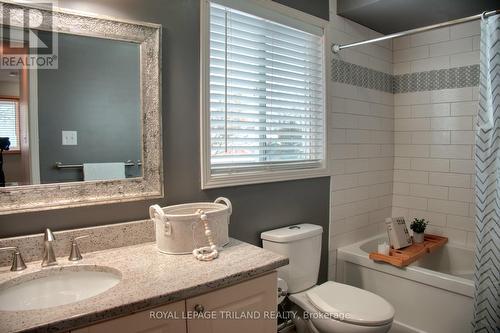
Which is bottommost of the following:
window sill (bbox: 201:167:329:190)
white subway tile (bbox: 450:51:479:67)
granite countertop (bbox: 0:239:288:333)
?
granite countertop (bbox: 0:239:288:333)

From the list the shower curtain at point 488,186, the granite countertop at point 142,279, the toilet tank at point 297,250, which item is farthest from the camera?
the toilet tank at point 297,250

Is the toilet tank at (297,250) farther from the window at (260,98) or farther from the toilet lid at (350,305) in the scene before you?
the window at (260,98)

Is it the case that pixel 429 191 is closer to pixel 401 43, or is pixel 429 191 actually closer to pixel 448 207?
pixel 448 207

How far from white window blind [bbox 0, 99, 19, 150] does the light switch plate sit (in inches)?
6.4

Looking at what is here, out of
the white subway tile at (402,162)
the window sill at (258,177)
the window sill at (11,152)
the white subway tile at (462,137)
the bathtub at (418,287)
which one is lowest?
the bathtub at (418,287)

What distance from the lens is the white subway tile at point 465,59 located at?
2.69 metres

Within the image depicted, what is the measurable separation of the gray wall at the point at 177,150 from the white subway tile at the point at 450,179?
5.33ft

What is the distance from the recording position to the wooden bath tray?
2.29 meters

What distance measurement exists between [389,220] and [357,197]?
0.35 metres

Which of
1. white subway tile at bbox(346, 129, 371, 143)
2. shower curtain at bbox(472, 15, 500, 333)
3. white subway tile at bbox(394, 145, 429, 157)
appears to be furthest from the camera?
white subway tile at bbox(394, 145, 429, 157)

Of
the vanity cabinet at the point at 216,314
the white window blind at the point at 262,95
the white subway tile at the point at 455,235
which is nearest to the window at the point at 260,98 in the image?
the white window blind at the point at 262,95

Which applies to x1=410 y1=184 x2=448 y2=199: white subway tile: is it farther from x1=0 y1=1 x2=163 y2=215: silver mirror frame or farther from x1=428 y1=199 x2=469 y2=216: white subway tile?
x1=0 y1=1 x2=163 y2=215: silver mirror frame

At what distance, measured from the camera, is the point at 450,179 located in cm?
286


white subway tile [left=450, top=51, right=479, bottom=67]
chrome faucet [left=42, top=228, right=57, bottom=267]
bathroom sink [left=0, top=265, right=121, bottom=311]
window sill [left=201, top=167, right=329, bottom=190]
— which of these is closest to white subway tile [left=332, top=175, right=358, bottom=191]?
window sill [left=201, top=167, right=329, bottom=190]
